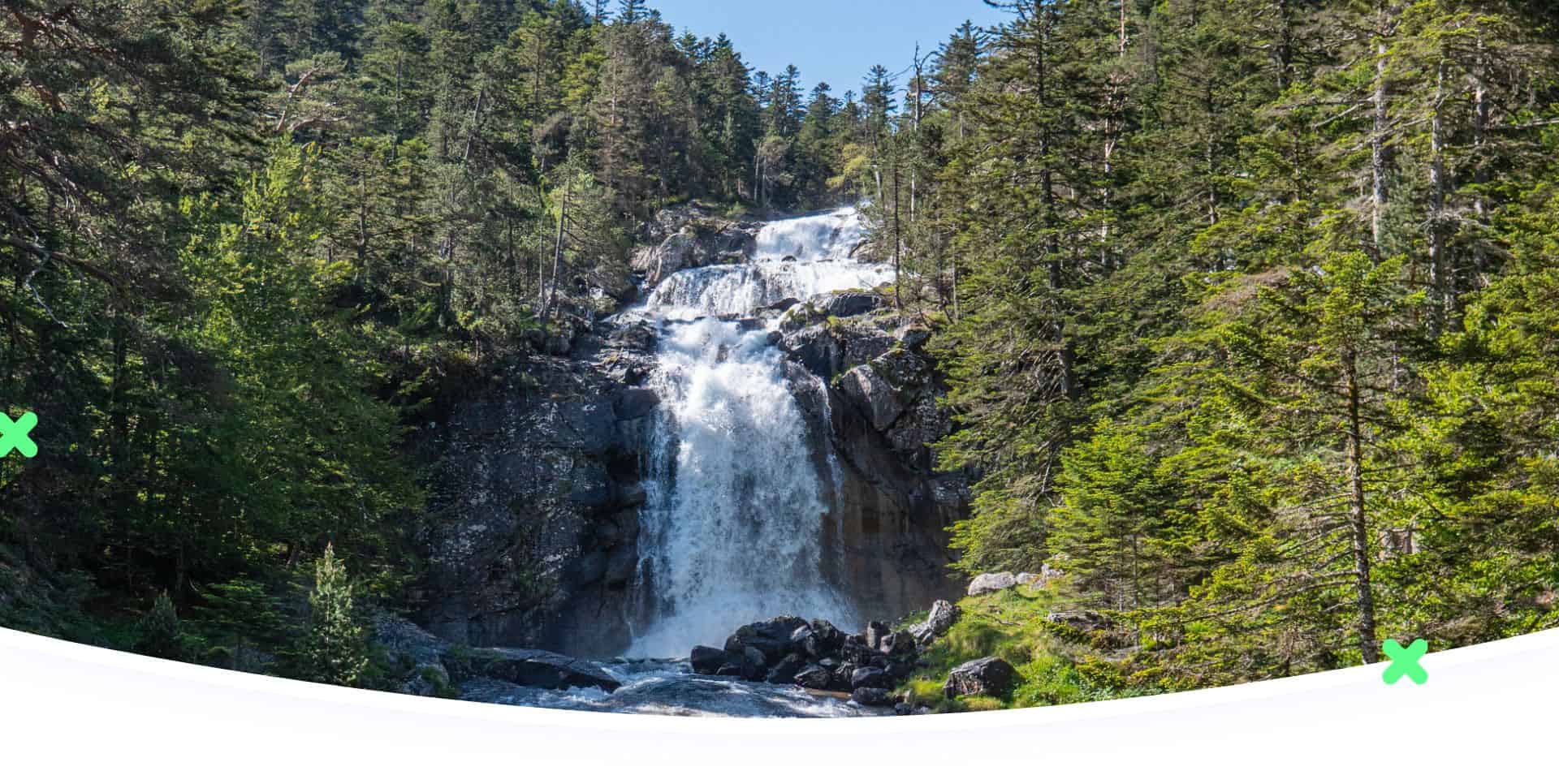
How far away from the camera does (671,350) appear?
64.9ft

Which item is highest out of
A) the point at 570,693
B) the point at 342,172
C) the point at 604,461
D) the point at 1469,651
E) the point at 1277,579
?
the point at 342,172

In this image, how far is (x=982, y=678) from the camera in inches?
275

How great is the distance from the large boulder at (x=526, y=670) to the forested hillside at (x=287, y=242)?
5.06ft

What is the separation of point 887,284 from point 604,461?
7447 millimetres

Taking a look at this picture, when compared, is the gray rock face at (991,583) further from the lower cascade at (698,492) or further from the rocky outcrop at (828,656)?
the lower cascade at (698,492)

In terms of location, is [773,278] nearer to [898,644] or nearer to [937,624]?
[937,624]

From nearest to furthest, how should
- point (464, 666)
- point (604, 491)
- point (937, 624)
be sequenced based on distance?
point (464, 666) → point (937, 624) → point (604, 491)

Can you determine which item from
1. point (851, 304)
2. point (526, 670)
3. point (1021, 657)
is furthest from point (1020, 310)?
point (851, 304)

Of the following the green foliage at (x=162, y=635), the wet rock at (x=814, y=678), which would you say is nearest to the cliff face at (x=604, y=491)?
the wet rock at (x=814, y=678)

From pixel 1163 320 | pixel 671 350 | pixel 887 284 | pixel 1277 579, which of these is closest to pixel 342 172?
pixel 671 350

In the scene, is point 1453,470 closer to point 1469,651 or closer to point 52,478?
point 1469,651

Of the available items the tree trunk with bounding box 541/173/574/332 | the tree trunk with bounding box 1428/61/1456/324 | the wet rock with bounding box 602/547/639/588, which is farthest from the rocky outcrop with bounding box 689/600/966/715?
the tree trunk with bounding box 541/173/574/332

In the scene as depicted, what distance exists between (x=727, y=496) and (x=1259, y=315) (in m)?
11.8

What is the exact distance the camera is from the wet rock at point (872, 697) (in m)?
7.42
